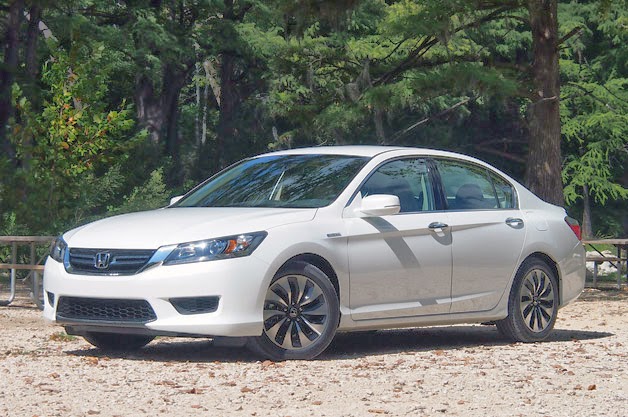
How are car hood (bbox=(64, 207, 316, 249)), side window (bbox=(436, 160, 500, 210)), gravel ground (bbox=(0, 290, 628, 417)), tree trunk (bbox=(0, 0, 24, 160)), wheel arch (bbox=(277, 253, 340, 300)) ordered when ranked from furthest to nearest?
1. tree trunk (bbox=(0, 0, 24, 160))
2. side window (bbox=(436, 160, 500, 210))
3. wheel arch (bbox=(277, 253, 340, 300))
4. car hood (bbox=(64, 207, 316, 249))
5. gravel ground (bbox=(0, 290, 628, 417))

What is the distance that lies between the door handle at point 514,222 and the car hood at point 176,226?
7.14 ft

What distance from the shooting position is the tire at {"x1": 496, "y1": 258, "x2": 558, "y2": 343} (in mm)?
11398

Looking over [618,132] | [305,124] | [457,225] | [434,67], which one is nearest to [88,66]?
[305,124]

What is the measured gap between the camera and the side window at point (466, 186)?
1118 cm

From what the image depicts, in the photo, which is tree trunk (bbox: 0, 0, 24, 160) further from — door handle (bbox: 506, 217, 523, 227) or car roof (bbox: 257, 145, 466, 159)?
door handle (bbox: 506, 217, 523, 227)

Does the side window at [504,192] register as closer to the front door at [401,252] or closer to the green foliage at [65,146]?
the front door at [401,252]

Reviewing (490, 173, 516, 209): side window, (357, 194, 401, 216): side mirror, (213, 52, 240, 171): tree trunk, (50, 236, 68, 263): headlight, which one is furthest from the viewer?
(213, 52, 240, 171): tree trunk

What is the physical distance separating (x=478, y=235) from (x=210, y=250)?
2.71 meters

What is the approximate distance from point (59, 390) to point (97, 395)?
1.07 ft

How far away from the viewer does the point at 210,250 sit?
9.28 metres

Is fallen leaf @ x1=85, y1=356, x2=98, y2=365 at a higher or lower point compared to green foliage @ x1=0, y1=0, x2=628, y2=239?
lower

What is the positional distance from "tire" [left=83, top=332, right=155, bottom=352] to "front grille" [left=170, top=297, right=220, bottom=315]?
1203 millimetres

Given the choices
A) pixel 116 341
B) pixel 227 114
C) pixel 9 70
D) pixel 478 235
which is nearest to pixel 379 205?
pixel 478 235

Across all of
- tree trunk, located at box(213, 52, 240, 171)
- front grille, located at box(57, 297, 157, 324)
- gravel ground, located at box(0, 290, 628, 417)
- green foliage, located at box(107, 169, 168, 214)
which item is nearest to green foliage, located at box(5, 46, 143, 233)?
green foliage, located at box(107, 169, 168, 214)
